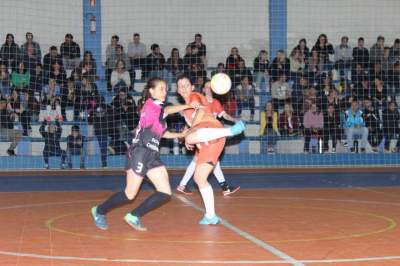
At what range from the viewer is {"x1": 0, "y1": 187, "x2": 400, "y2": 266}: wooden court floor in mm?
7219

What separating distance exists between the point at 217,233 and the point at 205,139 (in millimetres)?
1565

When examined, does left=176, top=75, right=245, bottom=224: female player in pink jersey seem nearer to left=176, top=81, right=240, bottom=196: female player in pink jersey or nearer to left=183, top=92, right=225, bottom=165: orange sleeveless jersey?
left=183, top=92, right=225, bottom=165: orange sleeveless jersey

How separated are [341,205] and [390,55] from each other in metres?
13.6

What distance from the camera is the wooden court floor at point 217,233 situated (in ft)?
23.7

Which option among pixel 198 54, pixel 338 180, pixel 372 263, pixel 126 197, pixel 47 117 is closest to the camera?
pixel 372 263

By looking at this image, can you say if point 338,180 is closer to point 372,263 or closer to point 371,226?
point 371,226

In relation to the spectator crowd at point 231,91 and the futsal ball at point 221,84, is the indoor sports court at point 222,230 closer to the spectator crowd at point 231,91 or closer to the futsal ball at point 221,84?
the futsal ball at point 221,84

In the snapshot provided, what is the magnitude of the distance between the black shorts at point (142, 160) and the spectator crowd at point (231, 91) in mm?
12575

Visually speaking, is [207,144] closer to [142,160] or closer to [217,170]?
[142,160]

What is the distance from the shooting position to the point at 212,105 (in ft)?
45.2

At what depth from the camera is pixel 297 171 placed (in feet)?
67.0

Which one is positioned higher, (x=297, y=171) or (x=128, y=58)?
(x=128, y=58)

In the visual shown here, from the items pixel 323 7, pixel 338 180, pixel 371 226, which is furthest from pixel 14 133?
pixel 371 226

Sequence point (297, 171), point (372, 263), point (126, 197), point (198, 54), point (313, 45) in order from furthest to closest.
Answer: point (313, 45) → point (198, 54) → point (297, 171) → point (126, 197) → point (372, 263)
